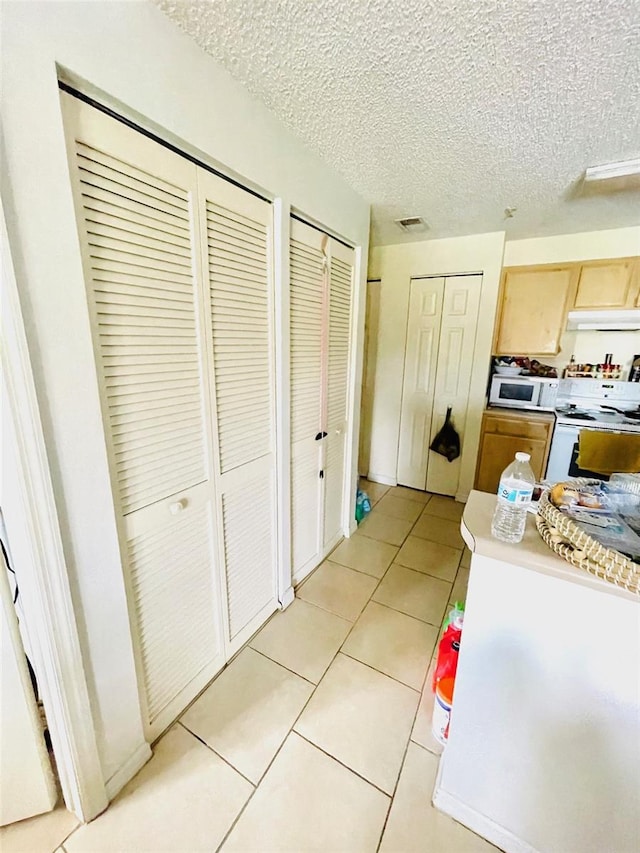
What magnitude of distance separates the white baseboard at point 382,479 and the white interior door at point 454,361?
1.41ft

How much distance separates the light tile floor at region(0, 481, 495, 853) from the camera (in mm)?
1003

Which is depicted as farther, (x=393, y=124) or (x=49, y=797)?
(x=393, y=124)

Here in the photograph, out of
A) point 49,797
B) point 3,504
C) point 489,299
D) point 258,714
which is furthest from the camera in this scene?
point 489,299

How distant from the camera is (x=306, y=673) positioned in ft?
4.97

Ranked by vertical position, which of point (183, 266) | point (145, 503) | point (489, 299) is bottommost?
point (145, 503)

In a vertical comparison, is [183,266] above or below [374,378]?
above

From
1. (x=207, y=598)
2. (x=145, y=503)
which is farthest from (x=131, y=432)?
(x=207, y=598)

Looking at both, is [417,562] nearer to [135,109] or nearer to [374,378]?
[374,378]

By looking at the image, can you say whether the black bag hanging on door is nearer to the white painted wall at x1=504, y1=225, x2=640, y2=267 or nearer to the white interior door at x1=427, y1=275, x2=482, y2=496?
the white interior door at x1=427, y1=275, x2=482, y2=496

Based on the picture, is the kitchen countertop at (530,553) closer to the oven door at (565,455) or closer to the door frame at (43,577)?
the door frame at (43,577)

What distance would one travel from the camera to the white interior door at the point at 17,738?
2.94 feet

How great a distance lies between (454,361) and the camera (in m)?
2.97

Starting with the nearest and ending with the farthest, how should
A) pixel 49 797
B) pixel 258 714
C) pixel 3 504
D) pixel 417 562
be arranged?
pixel 3 504, pixel 49 797, pixel 258 714, pixel 417 562

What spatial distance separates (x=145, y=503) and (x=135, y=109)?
3.58ft
